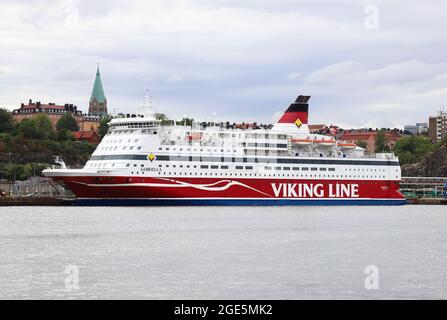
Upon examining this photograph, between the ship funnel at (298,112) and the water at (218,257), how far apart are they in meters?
21.0

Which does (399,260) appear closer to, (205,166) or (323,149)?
(205,166)

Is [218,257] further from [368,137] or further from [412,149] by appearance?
[368,137]

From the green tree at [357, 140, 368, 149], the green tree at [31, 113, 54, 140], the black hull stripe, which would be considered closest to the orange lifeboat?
the black hull stripe

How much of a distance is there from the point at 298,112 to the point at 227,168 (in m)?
10.8

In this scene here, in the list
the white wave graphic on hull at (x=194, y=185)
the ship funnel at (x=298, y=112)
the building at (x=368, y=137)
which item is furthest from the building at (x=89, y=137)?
the white wave graphic on hull at (x=194, y=185)

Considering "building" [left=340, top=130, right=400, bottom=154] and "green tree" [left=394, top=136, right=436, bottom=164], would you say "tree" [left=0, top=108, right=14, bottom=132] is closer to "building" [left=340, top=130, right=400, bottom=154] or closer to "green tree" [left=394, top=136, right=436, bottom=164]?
"green tree" [left=394, top=136, right=436, bottom=164]

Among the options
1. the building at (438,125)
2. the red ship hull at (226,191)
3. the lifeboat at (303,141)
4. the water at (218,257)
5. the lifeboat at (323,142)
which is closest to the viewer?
the water at (218,257)

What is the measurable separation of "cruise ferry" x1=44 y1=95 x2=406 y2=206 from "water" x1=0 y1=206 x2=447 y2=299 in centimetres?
874

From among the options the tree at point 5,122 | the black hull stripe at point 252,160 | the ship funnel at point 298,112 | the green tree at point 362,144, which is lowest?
the black hull stripe at point 252,160

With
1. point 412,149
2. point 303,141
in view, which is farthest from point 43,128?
point 303,141

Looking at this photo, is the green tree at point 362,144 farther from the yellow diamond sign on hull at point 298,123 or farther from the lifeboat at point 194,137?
the lifeboat at point 194,137

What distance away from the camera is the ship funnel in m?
80.4

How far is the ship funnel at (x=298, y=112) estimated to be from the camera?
8044 cm
